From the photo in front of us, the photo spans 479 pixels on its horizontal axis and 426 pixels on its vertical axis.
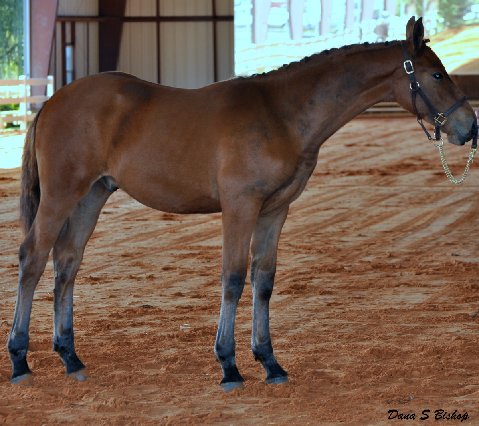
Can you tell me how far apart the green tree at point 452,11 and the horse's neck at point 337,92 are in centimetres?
3042

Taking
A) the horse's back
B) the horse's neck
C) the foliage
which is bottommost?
the foliage

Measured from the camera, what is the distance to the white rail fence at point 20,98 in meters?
23.9

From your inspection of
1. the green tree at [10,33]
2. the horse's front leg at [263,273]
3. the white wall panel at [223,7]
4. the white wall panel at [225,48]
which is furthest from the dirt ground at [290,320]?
the white wall panel at [223,7]

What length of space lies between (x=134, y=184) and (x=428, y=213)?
6849 millimetres

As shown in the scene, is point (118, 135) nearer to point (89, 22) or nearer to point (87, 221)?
point (87, 221)

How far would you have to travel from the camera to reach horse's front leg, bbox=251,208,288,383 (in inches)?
219

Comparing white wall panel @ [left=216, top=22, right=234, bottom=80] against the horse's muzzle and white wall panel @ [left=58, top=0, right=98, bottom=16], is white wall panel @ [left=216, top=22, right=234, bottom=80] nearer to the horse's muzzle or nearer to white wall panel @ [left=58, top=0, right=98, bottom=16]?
white wall panel @ [left=58, top=0, right=98, bottom=16]

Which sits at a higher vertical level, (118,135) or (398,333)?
(118,135)

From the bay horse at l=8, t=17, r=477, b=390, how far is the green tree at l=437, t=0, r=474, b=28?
30.5 meters

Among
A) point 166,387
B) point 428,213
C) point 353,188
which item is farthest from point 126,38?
point 166,387

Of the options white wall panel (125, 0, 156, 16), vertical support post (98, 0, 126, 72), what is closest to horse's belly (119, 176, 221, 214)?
vertical support post (98, 0, 126, 72)

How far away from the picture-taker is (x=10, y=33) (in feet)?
91.5

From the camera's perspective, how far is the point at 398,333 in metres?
6.54

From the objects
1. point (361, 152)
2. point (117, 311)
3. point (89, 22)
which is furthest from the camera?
point (89, 22)
